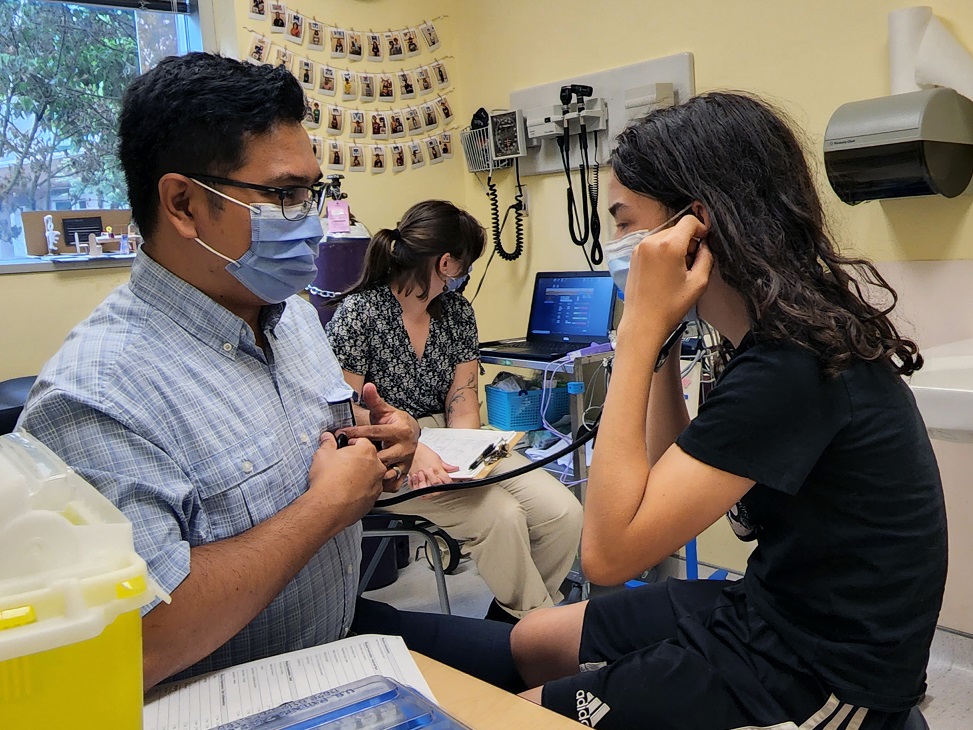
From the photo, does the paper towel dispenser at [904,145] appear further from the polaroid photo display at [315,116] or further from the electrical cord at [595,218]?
the polaroid photo display at [315,116]

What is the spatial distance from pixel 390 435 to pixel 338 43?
2.43 m

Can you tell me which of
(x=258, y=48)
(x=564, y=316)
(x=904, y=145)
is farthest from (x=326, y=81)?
(x=904, y=145)

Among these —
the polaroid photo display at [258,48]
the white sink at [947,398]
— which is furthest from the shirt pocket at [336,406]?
the polaroid photo display at [258,48]

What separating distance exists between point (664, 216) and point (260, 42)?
2.42 m

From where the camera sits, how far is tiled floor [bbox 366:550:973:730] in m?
2.02

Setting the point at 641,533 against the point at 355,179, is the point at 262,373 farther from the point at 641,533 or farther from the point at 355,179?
the point at 355,179

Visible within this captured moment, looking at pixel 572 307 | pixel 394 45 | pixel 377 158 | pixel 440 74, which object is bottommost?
pixel 572 307

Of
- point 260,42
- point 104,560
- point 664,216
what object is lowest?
point 104,560

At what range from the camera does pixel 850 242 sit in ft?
7.53

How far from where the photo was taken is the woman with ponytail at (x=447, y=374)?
2.21 meters

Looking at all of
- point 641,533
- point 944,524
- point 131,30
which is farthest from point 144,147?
point 131,30

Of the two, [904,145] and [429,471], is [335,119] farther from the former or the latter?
[904,145]

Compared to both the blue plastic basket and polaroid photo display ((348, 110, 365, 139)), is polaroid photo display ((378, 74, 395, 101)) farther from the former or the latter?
the blue plastic basket

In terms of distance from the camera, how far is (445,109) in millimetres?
3580
